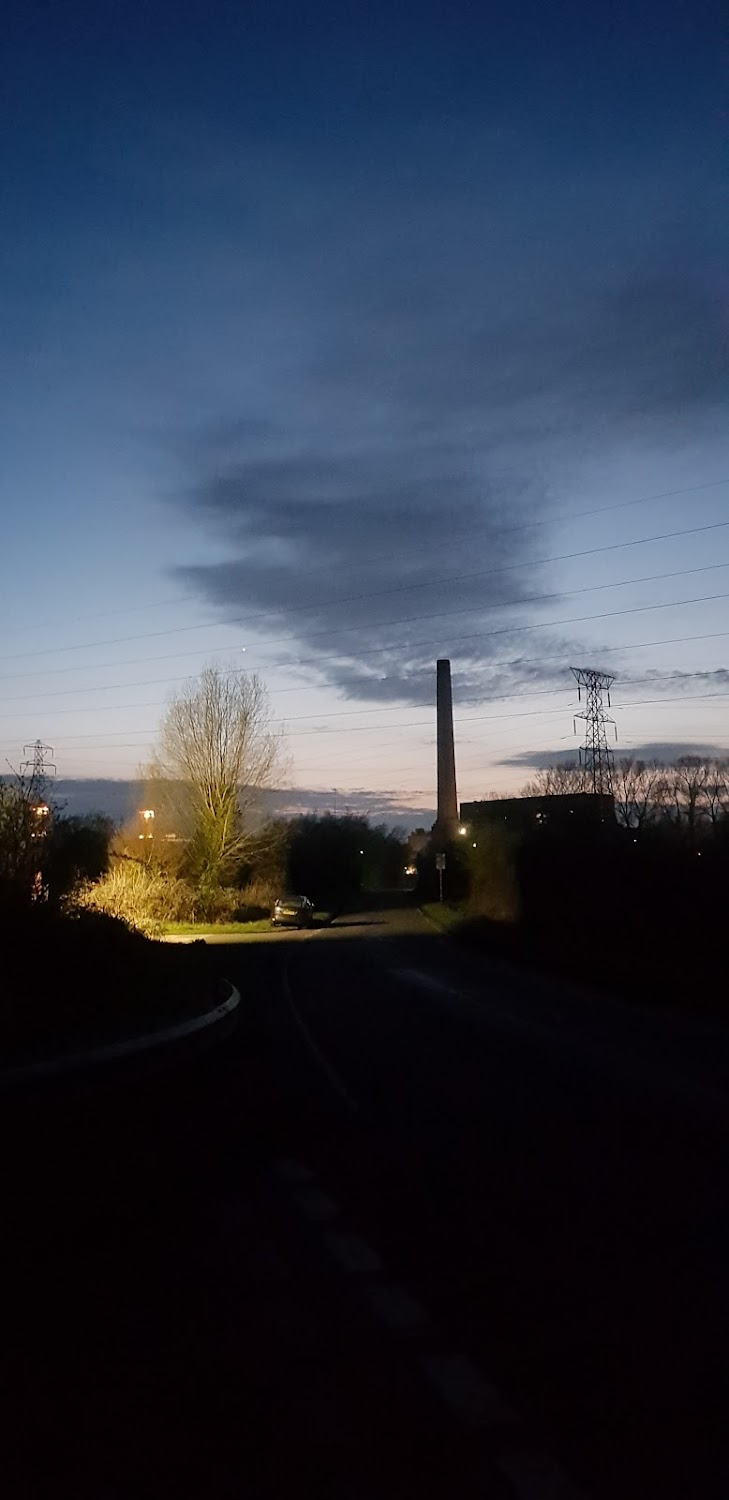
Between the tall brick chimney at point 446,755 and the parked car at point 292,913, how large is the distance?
20519 mm

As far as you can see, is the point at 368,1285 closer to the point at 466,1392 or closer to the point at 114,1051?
the point at 466,1392

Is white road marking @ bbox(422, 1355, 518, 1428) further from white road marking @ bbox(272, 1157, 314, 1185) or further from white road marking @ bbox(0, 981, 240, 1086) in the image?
white road marking @ bbox(0, 981, 240, 1086)

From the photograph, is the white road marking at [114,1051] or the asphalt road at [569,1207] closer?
the asphalt road at [569,1207]

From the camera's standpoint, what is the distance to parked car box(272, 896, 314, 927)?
61531 millimetres

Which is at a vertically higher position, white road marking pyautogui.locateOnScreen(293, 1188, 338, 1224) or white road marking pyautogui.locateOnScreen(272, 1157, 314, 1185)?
white road marking pyautogui.locateOnScreen(293, 1188, 338, 1224)

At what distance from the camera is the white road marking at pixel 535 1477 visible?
14.2 feet

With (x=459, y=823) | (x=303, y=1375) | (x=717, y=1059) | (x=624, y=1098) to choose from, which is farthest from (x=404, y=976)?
(x=459, y=823)

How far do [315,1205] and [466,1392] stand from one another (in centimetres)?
352

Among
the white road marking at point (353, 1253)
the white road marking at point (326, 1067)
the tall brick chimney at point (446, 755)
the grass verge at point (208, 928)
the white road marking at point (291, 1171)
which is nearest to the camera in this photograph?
the white road marking at point (353, 1253)

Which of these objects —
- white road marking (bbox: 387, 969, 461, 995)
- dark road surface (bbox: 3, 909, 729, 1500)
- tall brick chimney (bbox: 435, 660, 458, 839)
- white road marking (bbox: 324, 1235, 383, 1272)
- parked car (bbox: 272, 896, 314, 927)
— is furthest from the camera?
tall brick chimney (bbox: 435, 660, 458, 839)

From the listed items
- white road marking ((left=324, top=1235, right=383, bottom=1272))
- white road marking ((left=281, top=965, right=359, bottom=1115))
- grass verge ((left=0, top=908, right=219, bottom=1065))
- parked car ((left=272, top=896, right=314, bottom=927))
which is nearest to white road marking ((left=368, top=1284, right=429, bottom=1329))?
white road marking ((left=324, top=1235, right=383, bottom=1272))

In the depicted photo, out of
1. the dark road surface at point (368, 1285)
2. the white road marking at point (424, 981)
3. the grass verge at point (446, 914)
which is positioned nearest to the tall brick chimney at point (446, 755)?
the grass verge at point (446, 914)

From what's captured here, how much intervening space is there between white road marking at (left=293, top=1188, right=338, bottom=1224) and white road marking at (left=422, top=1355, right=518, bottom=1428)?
273 cm

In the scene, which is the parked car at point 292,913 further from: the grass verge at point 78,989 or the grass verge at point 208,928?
the grass verge at point 78,989
